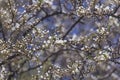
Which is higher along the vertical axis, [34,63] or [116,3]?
[116,3]

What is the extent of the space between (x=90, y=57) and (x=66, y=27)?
4.53ft

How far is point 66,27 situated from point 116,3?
114 centimetres

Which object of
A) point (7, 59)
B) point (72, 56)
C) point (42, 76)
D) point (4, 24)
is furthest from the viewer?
point (72, 56)

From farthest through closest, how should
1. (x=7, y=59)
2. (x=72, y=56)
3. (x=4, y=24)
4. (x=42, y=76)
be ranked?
(x=72, y=56), (x=4, y=24), (x=7, y=59), (x=42, y=76)

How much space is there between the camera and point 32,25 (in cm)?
805

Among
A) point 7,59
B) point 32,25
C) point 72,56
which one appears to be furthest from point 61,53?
point 7,59

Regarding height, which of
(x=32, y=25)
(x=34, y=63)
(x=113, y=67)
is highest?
(x=32, y=25)

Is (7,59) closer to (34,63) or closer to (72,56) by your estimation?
(34,63)

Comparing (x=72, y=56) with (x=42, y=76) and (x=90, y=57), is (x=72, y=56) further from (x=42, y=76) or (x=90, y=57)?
(x=42, y=76)

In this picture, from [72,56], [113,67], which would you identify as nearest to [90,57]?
[72,56]

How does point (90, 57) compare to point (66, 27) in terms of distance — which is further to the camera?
point (66, 27)

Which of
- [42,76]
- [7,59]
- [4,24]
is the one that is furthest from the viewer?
[4,24]

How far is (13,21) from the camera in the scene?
7.77 meters

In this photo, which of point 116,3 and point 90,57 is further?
point 116,3
